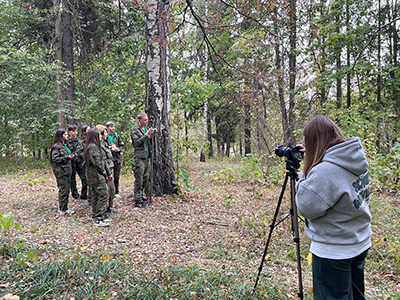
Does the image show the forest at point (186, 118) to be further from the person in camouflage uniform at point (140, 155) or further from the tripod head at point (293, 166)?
the tripod head at point (293, 166)

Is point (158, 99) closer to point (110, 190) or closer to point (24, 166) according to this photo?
point (110, 190)

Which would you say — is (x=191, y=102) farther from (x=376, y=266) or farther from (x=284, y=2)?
(x=376, y=266)

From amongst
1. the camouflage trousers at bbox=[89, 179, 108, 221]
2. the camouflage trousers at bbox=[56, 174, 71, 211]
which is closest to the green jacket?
the camouflage trousers at bbox=[89, 179, 108, 221]

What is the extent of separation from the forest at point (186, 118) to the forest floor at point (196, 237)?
4 centimetres

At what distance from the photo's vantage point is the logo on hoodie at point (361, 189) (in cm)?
177

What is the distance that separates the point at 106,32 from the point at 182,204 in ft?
30.2

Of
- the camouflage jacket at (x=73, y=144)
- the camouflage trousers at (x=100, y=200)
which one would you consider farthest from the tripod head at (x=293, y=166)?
the camouflage jacket at (x=73, y=144)

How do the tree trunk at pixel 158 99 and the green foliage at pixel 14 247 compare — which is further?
the tree trunk at pixel 158 99

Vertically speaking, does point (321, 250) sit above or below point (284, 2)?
below

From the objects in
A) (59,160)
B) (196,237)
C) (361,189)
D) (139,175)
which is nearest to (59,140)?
(59,160)

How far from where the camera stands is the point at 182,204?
6.29 metres

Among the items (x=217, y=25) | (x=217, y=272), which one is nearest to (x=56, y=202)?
(x=217, y=272)

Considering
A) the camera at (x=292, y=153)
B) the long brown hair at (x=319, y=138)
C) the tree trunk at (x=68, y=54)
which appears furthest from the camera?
the tree trunk at (x=68, y=54)

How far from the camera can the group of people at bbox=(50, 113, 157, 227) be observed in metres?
5.04
